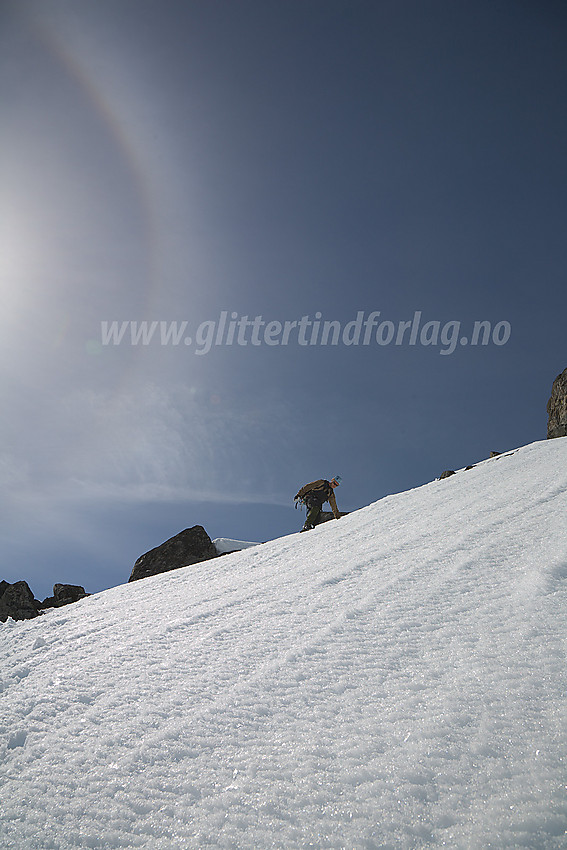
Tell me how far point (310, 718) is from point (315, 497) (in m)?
9.87

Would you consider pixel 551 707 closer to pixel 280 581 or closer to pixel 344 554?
pixel 280 581

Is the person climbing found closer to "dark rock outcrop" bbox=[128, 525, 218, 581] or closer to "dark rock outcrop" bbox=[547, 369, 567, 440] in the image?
"dark rock outcrop" bbox=[128, 525, 218, 581]

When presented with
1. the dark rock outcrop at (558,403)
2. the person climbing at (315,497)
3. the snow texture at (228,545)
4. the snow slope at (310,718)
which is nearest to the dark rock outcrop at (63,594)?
the snow texture at (228,545)

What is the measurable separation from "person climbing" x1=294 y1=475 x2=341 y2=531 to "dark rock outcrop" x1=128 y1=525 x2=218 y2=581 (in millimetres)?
5560

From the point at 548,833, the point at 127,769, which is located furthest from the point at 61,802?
the point at 548,833

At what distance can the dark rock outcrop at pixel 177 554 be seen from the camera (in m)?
15.7

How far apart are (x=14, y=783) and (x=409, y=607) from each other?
2.50 meters

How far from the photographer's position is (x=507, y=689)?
2.03 meters

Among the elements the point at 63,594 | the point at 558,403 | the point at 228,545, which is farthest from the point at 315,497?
the point at 558,403

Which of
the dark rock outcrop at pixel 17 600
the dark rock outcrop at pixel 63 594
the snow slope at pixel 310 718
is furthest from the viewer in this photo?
the dark rock outcrop at pixel 63 594

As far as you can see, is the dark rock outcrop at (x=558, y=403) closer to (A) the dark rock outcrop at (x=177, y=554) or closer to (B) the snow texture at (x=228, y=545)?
(B) the snow texture at (x=228, y=545)

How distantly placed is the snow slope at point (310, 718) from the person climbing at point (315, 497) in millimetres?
7455

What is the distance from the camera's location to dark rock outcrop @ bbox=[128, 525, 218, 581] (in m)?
15.7

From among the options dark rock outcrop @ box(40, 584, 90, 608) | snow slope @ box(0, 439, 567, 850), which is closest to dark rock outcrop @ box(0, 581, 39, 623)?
dark rock outcrop @ box(40, 584, 90, 608)
